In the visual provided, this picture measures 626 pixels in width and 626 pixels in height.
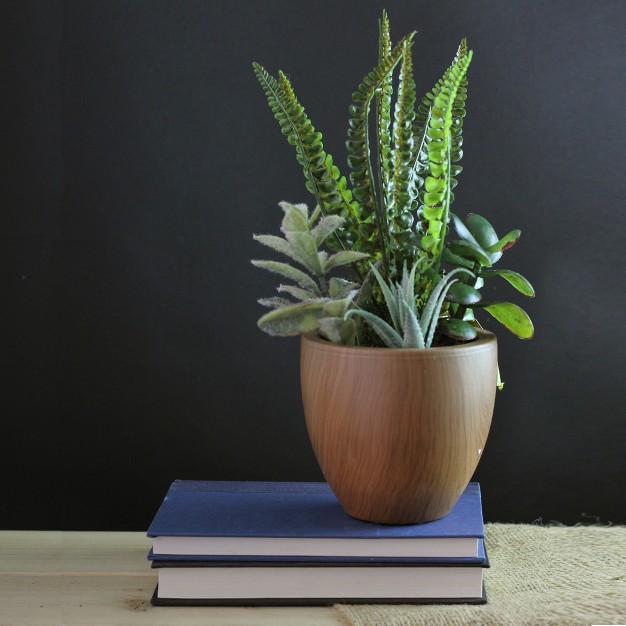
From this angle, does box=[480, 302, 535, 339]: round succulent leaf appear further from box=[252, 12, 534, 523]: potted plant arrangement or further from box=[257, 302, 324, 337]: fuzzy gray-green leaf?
box=[257, 302, 324, 337]: fuzzy gray-green leaf

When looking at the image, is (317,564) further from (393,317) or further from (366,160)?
(366,160)

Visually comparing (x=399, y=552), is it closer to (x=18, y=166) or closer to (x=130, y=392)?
(x=130, y=392)

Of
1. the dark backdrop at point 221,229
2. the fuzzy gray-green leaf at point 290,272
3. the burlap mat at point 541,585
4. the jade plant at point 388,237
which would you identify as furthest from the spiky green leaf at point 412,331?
the dark backdrop at point 221,229

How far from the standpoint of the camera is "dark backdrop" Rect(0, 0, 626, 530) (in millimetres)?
1059

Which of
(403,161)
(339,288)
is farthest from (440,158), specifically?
(339,288)

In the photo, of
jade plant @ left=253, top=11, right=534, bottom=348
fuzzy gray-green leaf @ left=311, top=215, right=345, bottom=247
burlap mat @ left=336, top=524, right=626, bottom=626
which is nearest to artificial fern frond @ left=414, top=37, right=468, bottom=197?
jade plant @ left=253, top=11, right=534, bottom=348

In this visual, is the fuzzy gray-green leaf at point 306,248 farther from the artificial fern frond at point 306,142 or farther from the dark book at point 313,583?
the dark book at point 313,583

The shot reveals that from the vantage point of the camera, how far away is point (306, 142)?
2.56 feet

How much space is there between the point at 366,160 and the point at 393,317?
0.15 meters

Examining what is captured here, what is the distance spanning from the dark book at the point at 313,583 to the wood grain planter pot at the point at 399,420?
48 mm

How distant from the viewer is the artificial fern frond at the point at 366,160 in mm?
736

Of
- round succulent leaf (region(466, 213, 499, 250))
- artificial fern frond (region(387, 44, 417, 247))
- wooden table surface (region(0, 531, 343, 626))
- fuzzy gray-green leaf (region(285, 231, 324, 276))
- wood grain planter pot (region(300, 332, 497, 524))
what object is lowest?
wooden table surface (region(0, 531, 343, 626))

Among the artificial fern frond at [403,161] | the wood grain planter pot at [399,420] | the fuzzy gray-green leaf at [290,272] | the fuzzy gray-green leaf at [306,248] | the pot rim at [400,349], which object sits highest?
the artificial fern frond at [403,161]

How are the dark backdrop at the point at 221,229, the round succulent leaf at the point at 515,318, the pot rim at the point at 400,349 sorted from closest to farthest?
the pot rim at the point at 400,349 → the round succulent leaf at the point at 515,318 → the dark backdrop at the point at 221,229
